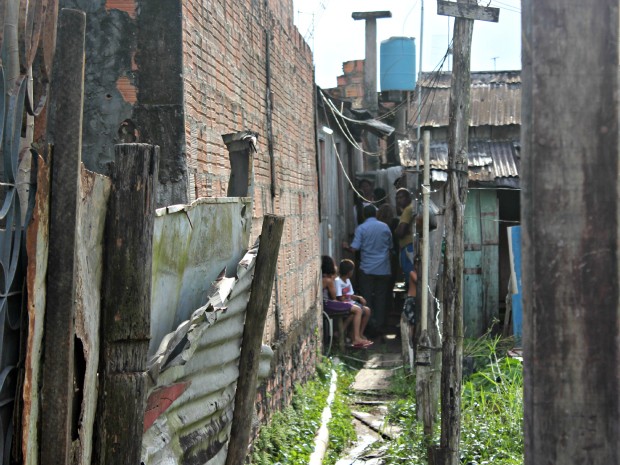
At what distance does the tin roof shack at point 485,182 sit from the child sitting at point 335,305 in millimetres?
1661

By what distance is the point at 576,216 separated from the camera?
227 centimetres

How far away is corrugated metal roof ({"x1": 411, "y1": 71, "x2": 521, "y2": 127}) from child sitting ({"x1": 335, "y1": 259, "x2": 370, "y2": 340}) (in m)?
2.65

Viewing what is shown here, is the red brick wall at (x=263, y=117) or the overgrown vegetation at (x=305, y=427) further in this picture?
the overgrown vegetation at (x=305, y=427)

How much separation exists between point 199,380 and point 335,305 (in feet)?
29.6

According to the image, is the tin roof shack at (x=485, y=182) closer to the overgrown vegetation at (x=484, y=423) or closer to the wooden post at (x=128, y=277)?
the overgrown vegetation at (x=484, y=423)

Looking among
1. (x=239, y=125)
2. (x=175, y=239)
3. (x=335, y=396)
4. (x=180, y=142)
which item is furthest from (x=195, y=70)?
(x=335, y=396)

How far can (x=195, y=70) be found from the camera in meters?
4.95

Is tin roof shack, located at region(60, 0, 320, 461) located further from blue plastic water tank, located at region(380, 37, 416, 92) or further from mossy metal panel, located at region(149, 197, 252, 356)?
blue plastic water tank, located at region(380, 37, 416, 92)

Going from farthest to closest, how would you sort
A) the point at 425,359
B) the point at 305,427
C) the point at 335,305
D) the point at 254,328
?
the point at 335,305, the point at 425,359, the point at 305,427, the point at 254,328

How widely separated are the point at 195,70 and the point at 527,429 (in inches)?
127

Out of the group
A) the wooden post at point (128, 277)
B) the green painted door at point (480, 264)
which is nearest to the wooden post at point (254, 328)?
the wooden post at point (128, 277)

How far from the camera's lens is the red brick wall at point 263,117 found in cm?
502

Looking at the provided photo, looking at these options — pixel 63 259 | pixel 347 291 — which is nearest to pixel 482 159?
pixel 347 291

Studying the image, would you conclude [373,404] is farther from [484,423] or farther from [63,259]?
[63,259]
